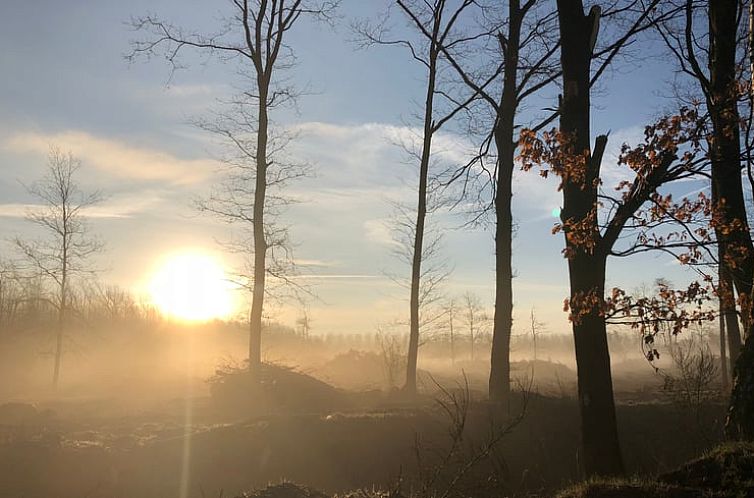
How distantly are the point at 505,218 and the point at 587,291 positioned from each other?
829 cm

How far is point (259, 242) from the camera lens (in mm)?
18719

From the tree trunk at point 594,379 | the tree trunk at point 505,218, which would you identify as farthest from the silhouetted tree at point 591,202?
the tree trunk at point 505,218

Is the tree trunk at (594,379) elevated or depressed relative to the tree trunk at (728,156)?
depressed

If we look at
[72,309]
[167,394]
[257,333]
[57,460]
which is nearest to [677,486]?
[57,460]

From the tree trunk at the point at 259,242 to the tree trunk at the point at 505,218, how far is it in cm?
702

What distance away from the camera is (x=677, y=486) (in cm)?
550

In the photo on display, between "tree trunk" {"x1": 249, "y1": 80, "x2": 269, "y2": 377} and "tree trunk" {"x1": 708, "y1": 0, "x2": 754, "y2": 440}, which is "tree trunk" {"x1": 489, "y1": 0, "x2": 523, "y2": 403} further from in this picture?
"tree trunk" {"x1": 249, "y1": 80, "x2": 269, "y2": 377}

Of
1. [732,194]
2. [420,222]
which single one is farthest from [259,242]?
[732,194]

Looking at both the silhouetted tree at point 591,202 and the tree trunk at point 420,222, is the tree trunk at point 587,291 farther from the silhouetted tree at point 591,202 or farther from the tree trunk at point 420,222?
the tree trunk at point 420,222

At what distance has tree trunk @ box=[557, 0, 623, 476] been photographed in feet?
24.0

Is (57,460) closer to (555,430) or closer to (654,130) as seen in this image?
(555,430)

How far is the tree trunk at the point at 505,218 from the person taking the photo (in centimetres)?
1516

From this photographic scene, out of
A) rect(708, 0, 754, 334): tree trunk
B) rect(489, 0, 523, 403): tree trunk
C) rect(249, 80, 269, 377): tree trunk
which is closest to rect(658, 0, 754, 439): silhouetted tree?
rect(708, 0, 754, 334): tree trunk

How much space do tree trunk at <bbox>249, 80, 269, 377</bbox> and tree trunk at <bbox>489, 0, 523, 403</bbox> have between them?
7.02 meters
